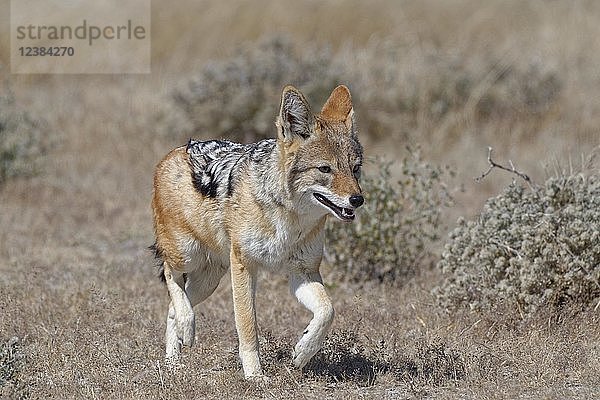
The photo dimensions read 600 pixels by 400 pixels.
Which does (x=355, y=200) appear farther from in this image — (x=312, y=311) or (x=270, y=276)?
(x=270, y=276)

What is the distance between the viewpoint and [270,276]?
352 inches

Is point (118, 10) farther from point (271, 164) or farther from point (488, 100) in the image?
point (271, 164)

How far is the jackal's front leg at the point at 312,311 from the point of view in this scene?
18.8 ft

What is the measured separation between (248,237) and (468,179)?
689cm

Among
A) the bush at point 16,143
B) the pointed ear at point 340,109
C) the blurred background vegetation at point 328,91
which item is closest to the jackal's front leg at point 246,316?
the pointed ear at point 340,109

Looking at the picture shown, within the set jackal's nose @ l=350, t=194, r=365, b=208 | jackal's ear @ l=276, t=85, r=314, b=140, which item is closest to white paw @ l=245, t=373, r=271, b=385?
jackal's nose @ l=350, t=194, r=365, b=208

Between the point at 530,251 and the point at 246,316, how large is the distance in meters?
2.29

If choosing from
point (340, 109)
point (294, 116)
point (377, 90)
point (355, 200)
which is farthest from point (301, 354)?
point (377, 90)

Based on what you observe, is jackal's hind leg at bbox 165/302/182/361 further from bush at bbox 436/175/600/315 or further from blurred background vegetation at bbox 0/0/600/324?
blurred background vegetation at bbox 0/0/600/324

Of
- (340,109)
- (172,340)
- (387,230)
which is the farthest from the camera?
(387,230)

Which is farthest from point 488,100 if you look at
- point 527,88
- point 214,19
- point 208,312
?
point 208,312

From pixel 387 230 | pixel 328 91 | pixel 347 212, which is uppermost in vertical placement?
pixel 328 91

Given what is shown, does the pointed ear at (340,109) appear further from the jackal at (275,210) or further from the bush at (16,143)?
the bush at (16,143)

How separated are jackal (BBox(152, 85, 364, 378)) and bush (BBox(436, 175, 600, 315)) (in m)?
1.80
